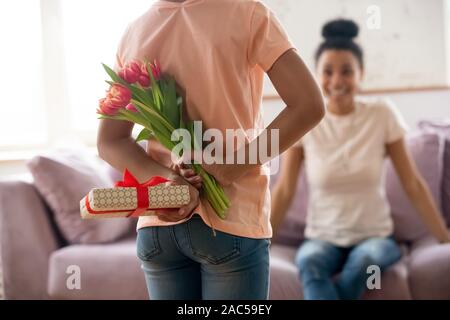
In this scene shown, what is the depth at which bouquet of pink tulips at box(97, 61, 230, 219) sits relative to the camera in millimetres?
876

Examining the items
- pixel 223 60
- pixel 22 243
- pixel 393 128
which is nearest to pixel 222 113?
pixel 223 60

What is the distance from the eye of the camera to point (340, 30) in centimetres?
210

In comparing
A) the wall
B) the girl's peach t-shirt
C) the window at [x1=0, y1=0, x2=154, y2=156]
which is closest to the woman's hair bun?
the wall

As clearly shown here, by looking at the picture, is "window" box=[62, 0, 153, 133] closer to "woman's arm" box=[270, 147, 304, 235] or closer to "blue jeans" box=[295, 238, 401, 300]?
"woman's arm" box=[270, 147, 304, 235]

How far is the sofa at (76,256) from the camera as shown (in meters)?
1.96

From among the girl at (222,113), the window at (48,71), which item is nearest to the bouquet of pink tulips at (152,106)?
the girl at (222,113)

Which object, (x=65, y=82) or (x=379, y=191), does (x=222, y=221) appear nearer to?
(x=379, y=191)

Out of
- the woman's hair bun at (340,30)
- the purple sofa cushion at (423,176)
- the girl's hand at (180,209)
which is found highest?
the woman's hair bun at (340,30)

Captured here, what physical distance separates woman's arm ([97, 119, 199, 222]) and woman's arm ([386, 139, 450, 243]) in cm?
127

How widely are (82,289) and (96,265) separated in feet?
0.31

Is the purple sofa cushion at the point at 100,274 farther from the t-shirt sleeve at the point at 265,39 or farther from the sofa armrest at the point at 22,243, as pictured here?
the t-shirt sleeve at the point at 265,39

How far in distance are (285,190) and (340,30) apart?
0.60 m

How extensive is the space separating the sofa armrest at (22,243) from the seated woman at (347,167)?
842 millimetres

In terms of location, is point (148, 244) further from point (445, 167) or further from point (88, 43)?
point (88, 43)
